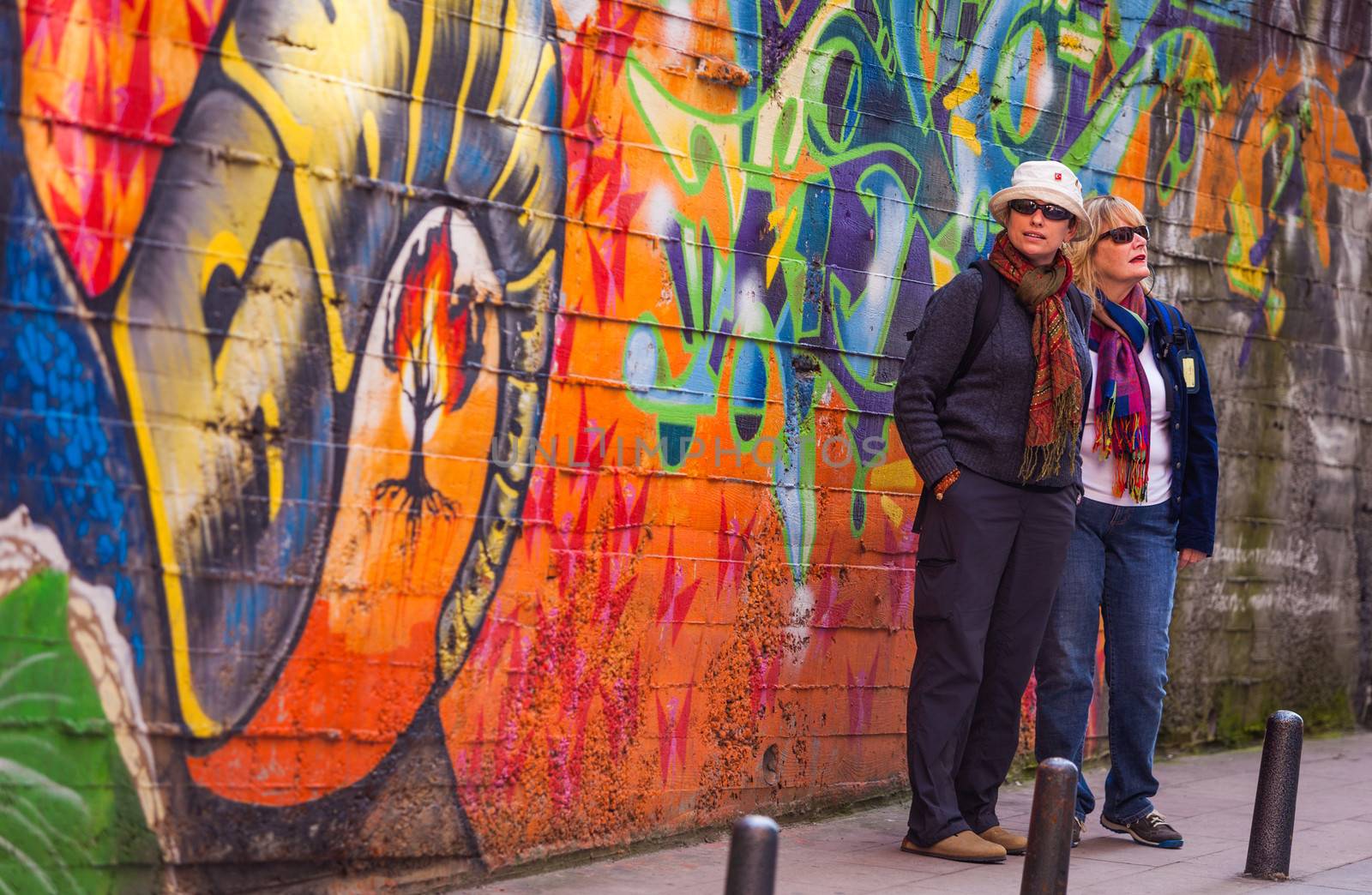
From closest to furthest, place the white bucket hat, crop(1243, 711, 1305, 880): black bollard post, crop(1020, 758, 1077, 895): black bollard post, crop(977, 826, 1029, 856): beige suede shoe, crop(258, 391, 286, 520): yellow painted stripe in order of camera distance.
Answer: crop(1020, 758, 1077, 895): black bollard post < crop(258, 391, 286, 520): yellow painted stripe < crop(1243, 711, 1305, 880): black bollard post < the white bucket hat < crop(977, 826, 1029, 856): beige suede shoe

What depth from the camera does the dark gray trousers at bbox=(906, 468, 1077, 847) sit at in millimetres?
5297

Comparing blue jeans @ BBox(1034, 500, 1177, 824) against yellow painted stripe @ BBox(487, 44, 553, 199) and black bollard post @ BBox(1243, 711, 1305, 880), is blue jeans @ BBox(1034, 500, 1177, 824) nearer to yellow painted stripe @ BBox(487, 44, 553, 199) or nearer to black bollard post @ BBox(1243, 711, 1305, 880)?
black bollard post @ BBox(1243, 711, 1305, 880)

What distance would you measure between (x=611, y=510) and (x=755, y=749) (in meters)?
1.03

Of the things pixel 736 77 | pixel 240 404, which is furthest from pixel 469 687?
pixel 736 77

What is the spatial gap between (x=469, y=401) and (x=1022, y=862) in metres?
2.31

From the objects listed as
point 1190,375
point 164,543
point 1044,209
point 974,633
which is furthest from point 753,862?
point 1190,375

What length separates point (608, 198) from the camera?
518cm

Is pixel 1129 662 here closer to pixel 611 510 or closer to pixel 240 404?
pixel 611 510

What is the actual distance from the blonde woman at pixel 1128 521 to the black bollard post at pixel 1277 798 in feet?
1.62

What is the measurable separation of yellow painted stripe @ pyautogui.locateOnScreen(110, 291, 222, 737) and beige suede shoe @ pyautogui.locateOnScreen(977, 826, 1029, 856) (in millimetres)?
2499

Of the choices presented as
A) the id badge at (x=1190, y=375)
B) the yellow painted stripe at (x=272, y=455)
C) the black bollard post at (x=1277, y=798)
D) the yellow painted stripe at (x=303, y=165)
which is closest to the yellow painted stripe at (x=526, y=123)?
the yellow painted stripe at (x=303, y=165)

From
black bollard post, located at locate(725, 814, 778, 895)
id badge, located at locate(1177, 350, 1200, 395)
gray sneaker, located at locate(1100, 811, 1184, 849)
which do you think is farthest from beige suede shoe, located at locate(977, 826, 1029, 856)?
black bollard post, located at locate(725, 814, 778, 895)

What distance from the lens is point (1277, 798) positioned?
5.16m

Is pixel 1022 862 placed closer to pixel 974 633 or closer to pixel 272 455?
pixel 974 633
